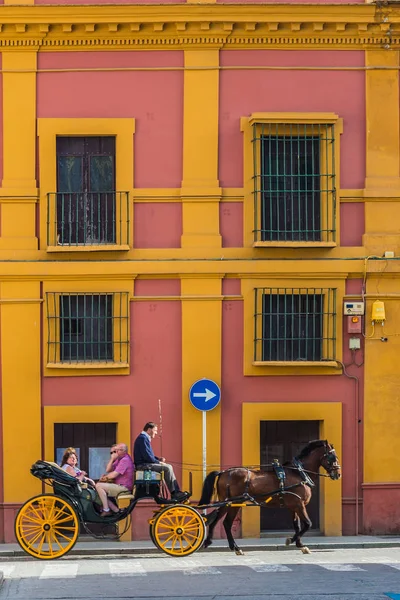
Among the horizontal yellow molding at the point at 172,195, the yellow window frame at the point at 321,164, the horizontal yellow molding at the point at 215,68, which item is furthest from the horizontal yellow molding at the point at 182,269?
the horizontal yellow molding at the point at 215,68

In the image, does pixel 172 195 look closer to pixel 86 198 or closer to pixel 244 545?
pixel 86 198

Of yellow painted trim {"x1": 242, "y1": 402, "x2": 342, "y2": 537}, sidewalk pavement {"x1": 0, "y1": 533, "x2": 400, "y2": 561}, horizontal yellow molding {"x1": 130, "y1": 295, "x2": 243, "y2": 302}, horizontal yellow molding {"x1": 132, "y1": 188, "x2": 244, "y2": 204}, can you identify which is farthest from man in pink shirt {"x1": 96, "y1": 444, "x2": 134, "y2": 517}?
horizontal yellow molding {"x1": 132, "y1": 188, "x2": 244, "y2": 204}

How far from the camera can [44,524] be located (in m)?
17.3

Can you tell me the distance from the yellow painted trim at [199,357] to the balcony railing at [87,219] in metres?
1.57

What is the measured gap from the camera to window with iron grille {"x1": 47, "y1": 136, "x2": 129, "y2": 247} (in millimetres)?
21406

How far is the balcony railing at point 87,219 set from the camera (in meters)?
21.4

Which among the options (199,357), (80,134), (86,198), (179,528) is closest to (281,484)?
(179,528)

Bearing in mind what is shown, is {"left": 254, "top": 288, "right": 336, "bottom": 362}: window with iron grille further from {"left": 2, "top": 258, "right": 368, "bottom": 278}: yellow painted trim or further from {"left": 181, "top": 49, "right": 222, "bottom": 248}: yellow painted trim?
{"left": 181, "top": 49, "right": 222, "bottom": 248}: yellow painted trim

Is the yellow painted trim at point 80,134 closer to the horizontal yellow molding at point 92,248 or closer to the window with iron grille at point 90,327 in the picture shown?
the horizontal yellow molding at point 92,248

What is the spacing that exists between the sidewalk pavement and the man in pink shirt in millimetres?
2193

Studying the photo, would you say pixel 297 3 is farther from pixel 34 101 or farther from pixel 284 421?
pixel 284 421

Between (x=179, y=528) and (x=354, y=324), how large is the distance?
5.81 metres

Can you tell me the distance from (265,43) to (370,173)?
299 centimetres

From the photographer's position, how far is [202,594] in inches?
563
